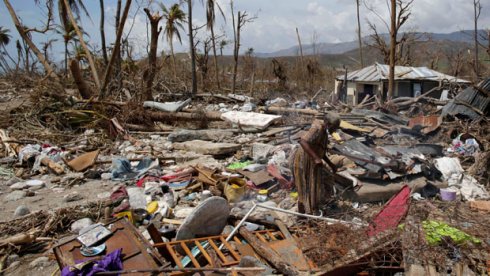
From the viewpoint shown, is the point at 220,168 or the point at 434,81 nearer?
the point at 220,168

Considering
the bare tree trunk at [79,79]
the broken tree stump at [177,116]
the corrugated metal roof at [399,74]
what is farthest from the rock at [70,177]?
the corrugated metal roof at [399,74]

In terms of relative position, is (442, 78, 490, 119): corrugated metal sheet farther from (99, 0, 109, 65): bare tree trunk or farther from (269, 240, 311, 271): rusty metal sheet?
(99, 0, 109, 65): bare tree trunk

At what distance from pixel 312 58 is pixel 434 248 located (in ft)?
66.0

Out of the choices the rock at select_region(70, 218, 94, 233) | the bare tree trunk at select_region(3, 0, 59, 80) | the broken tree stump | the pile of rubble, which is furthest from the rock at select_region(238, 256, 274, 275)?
the bare tree trunk at select_region(3, 0, 59, 80)

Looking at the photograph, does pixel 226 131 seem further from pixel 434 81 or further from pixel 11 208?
pixel 434 81

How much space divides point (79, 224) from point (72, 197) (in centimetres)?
123

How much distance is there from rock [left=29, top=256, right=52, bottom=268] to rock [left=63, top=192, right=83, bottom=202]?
68.6 inches

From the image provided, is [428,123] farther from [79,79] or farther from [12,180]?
[79,79]

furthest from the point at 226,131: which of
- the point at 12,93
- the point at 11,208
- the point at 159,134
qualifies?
the point at 12,93

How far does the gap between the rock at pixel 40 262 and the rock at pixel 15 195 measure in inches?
88.0

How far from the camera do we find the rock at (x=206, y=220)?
11.5 ft

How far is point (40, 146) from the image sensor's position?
755 cm

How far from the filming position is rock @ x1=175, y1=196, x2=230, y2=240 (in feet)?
11.5

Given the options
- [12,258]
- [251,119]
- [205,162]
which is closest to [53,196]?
[12,258]
